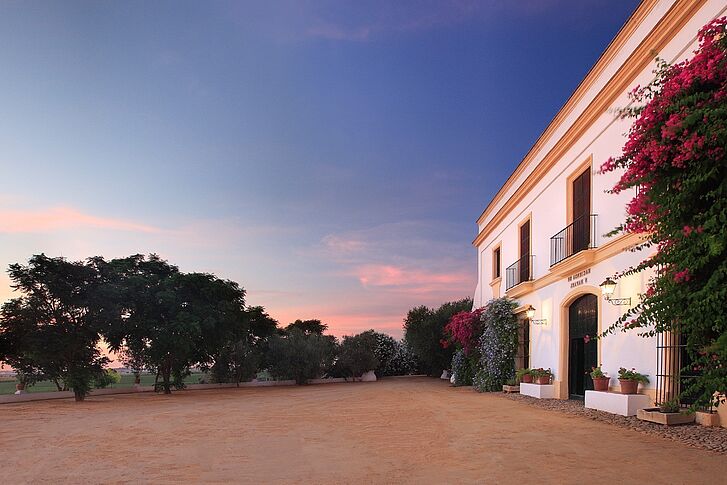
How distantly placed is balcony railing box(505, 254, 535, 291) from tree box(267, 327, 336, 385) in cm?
1511

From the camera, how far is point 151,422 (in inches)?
477

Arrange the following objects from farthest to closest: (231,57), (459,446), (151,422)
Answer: (231,57) < (151,422) < (459,446)

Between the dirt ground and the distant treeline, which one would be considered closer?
the dirt ground

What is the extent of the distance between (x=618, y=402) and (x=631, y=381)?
506 mm

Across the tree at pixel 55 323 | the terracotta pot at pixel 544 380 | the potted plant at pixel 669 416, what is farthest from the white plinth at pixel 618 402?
the tree at pixel 55 323

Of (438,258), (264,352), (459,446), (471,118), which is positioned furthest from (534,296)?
(264,352)

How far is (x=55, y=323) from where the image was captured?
19281 mm

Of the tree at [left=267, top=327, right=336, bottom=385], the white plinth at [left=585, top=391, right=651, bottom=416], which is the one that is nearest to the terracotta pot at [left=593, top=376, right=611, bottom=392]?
the white plinth at [left=585, top=391, right=651, bottom=416]

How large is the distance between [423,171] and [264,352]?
16.5m

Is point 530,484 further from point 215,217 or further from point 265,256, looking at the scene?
point 265,256

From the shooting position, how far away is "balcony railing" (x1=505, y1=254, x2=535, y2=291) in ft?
64.5

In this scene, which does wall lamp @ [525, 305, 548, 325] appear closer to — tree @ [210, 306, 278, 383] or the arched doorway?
the arched doorway

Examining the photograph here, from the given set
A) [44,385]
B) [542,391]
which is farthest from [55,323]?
[44,385]

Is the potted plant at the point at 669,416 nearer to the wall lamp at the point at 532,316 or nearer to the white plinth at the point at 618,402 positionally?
the white plinth at the point at 618,402
